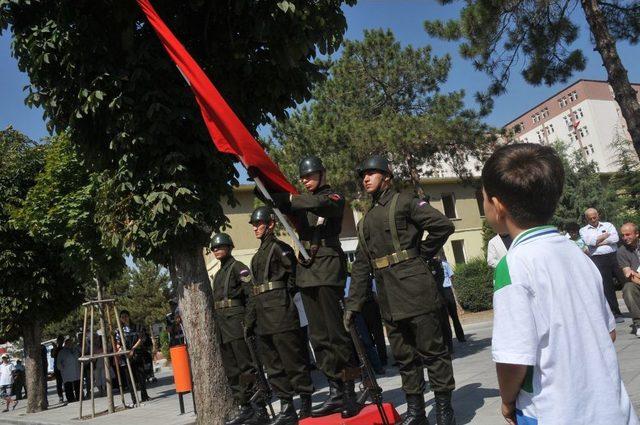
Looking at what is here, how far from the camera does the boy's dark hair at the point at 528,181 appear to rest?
2.04 m

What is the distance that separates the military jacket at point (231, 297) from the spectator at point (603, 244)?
6.20 m

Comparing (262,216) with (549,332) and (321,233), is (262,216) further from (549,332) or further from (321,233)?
(549,332)

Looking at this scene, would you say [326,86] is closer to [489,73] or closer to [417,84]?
[417,84]

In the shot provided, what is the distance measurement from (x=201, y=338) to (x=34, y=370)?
11148 mm

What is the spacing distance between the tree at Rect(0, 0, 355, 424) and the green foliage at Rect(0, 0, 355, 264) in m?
0.01

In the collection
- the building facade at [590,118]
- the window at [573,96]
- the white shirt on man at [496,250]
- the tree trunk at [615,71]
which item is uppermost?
the window at [573,96]

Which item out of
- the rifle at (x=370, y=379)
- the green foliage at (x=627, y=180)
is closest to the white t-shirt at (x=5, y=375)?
the rifle at (x=370, y=379)

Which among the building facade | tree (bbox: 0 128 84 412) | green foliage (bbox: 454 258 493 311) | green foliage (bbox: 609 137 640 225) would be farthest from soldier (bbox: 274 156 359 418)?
the building facade

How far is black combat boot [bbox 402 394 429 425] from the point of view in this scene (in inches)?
187

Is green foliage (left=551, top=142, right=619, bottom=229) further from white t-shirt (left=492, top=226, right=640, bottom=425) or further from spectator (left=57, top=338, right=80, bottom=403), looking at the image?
white t-shirt (left=492, top=226, right=640, bottom=425)

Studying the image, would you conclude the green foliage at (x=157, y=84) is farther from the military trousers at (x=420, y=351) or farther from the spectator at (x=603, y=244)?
the spectator at (x=603, y=244)

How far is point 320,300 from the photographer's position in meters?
5.41

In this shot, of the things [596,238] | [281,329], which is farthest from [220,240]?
[596,238]

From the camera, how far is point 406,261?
4.82 metres
